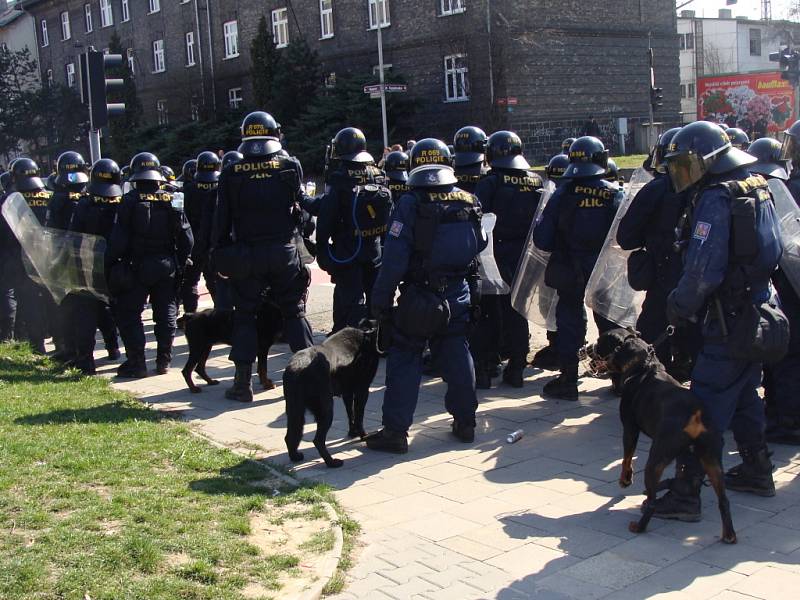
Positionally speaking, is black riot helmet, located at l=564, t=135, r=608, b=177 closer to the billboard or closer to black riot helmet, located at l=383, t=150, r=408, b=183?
black riot helmet, located at l=383, t=150, r=408, b=183

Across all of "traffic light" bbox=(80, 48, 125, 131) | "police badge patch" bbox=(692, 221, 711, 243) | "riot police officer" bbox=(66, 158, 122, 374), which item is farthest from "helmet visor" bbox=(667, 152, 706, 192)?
"traffic light" bbox=(80, 48, 125, 131)

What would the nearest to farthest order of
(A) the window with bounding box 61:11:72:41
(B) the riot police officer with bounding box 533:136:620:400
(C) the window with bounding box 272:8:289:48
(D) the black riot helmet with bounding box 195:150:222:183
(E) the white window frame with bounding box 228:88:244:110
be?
(B) the riot police officer with bounding box 533:136:620:400, (D) the black riot helmet with bounding box 195:150:222:183, (C) the window with bounding box 272:8:289:48, (E) the white window frame with bounding box 228:88:244:110, (A) the window with bounding box 61:11:72:41

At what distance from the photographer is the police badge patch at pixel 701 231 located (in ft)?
15.6

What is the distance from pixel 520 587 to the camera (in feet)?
13.9

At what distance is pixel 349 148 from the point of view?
26.3 ft

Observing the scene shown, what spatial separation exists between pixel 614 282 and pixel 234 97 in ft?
121

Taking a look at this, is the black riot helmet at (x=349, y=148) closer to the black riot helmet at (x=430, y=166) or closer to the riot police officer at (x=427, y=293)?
the black riot helmet at (x=430, y=166)

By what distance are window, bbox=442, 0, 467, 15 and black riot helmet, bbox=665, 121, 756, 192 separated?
91.1 ft

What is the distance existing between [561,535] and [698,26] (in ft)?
191

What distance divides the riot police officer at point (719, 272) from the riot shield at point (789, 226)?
100 cm

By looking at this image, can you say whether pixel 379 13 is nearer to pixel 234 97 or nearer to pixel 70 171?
pixel 234 97

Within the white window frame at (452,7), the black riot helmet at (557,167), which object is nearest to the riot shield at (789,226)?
the black riot helmet at (557,167)

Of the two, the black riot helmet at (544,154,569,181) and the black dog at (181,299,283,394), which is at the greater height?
the black riot helmet at (544,154,569,181)

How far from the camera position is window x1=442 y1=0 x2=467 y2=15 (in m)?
31.5
